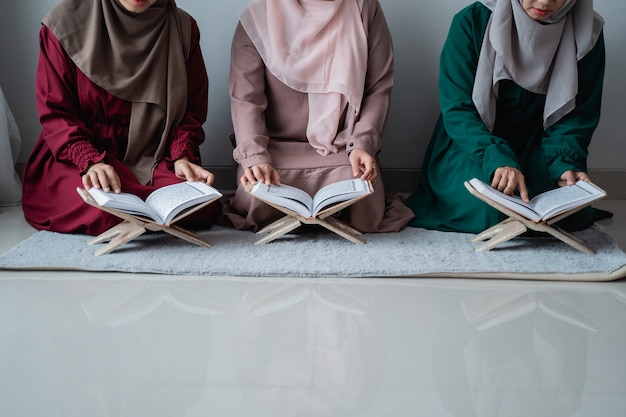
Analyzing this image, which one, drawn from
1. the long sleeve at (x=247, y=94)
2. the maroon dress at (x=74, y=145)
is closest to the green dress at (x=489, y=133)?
the long sleeve at (x=247, y=94)

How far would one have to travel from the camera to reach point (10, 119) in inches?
112

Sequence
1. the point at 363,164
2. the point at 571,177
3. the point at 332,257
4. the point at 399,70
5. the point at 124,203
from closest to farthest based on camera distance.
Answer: the point at 124,203
the point at 332,257
the point at 571,177
the point at 363,164
the point at 399,70

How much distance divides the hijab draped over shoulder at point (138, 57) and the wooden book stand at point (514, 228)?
1.10 m

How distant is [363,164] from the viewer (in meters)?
2.33

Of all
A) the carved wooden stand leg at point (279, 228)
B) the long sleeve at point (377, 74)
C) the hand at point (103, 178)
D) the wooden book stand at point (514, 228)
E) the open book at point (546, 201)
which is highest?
the long sleeve at point (377, 74)

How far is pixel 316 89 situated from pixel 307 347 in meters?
1.18

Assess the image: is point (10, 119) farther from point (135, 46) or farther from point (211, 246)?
point (211, 246)

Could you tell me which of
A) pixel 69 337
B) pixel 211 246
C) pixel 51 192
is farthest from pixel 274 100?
pixel 69 337

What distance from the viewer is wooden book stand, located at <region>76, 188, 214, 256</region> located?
2.05m

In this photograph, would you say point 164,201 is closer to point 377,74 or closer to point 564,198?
point 377,74

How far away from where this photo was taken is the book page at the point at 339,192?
2127 millimetres

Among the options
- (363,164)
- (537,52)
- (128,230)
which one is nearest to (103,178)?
(128,230)

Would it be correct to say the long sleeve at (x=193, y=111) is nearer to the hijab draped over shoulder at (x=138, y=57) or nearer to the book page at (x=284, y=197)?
the hijab draped over shoulder at (x=138, y=57)

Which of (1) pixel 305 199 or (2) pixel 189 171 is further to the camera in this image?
(2) pixel 189 171
